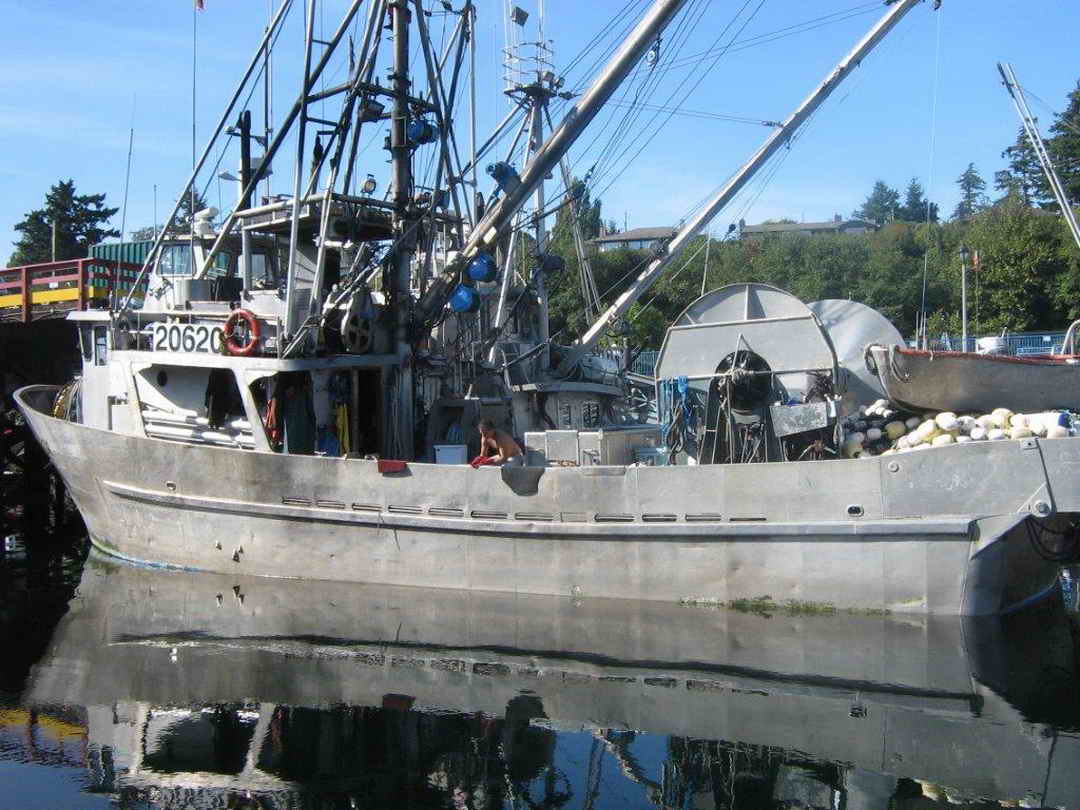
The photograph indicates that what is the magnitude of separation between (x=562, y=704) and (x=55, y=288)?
15.9m

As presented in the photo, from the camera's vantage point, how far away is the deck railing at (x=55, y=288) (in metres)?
18.5

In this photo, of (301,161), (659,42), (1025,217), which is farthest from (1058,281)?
(301,161)

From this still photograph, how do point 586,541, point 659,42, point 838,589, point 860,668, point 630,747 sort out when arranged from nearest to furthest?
point 630,747 → point 860,668 → point 838,589 → point 586,541 → point 659,42

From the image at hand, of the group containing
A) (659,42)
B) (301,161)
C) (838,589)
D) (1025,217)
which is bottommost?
(838,589)

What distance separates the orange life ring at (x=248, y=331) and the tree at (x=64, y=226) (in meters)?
29.3

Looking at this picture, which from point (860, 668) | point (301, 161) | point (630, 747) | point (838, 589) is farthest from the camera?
point (301, 161)

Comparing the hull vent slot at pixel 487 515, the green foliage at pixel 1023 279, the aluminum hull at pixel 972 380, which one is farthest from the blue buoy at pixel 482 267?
the green foliage at pixel 1023 279

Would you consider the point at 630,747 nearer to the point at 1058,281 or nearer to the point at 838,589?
the point at 838,589

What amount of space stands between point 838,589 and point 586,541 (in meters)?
2.76

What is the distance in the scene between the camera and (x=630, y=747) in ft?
23.7

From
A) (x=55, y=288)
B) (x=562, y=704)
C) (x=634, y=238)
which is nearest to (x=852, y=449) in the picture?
(x=562, y=704)

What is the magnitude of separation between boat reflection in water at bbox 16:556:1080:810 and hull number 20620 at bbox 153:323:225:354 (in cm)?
358

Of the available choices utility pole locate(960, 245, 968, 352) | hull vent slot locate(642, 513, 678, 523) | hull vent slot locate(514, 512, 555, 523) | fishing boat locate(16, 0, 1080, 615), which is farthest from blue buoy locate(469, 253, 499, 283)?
utility pole locate(960, 245, 968, 352)

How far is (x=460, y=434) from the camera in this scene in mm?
13547
